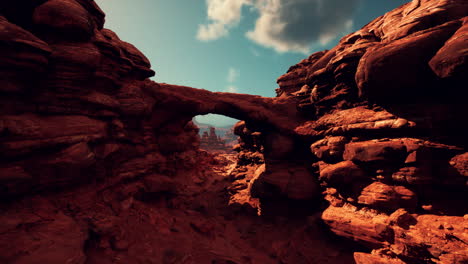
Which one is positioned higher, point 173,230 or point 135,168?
point 135,168

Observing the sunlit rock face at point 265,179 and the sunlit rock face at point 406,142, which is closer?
the sunlit rock face at point 406,142

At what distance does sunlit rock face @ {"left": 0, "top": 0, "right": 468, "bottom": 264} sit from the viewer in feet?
23.3

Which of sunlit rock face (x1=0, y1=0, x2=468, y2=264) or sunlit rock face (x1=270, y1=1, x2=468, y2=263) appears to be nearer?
sunlit rock face (x1=270, y1=1, x2=468, y2=263)

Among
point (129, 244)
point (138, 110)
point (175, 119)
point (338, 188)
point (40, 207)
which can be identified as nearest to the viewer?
point (40, 207)

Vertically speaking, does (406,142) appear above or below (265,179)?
above

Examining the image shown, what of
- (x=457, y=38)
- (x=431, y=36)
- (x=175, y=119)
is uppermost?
(x=431, y=36)

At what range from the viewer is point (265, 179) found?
582 inches

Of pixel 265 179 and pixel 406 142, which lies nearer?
pixel 406 142

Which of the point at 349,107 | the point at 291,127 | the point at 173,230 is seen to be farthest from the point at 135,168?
the point at 349,107

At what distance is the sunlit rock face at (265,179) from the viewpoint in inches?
280

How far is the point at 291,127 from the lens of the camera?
50.8ft

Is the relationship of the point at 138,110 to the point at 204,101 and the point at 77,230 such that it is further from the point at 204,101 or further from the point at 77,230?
the point at 77,230

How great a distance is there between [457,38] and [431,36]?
38.0 inches

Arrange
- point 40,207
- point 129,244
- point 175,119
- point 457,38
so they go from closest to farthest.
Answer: point 457,38, point 40,207, point 129,244, point 175,119
